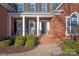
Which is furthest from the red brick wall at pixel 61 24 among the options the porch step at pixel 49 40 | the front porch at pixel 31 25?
the front porch at pixel 31 25

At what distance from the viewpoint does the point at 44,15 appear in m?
20.0

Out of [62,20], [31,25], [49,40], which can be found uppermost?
[62,20]

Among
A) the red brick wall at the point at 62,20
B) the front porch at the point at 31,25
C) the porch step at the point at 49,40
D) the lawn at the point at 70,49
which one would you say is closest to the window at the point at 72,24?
the red brick wall at the point at 62,20

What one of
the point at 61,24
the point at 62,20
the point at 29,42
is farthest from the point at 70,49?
the point at 61,24

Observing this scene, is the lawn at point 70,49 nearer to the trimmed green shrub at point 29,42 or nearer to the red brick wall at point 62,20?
the trimmed green shrub at point 29,42

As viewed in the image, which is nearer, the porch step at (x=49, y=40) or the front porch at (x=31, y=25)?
the porch step at (x=49, y=40)

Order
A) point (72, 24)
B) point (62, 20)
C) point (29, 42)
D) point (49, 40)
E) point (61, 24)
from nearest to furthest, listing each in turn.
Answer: point (29, 42)
point (49, 40)
point (72, 24)
point (62, 20)
point (61, 24)

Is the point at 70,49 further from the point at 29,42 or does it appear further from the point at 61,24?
the point at 61,24

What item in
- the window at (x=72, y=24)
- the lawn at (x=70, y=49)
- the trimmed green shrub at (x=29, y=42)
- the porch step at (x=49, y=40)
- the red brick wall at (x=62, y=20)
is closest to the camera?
the lawn at (x=70, y=49)

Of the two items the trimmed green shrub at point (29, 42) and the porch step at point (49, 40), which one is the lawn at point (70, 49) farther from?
the porch step at point (49, 40)

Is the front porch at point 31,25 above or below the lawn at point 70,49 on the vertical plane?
above

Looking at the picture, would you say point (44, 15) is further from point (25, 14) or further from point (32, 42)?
point (32, 42)

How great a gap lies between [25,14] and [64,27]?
365 centimetres

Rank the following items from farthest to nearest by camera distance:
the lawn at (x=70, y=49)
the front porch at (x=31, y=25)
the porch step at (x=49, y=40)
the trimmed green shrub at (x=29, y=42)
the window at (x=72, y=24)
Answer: the front porch at (x=31, y=25)
the window at (x=72, y=24)
the porch step at (x=49, y=40)
the trimmed green shrub at (x=29, y=42)
the lawn at (x=70, y=49)
